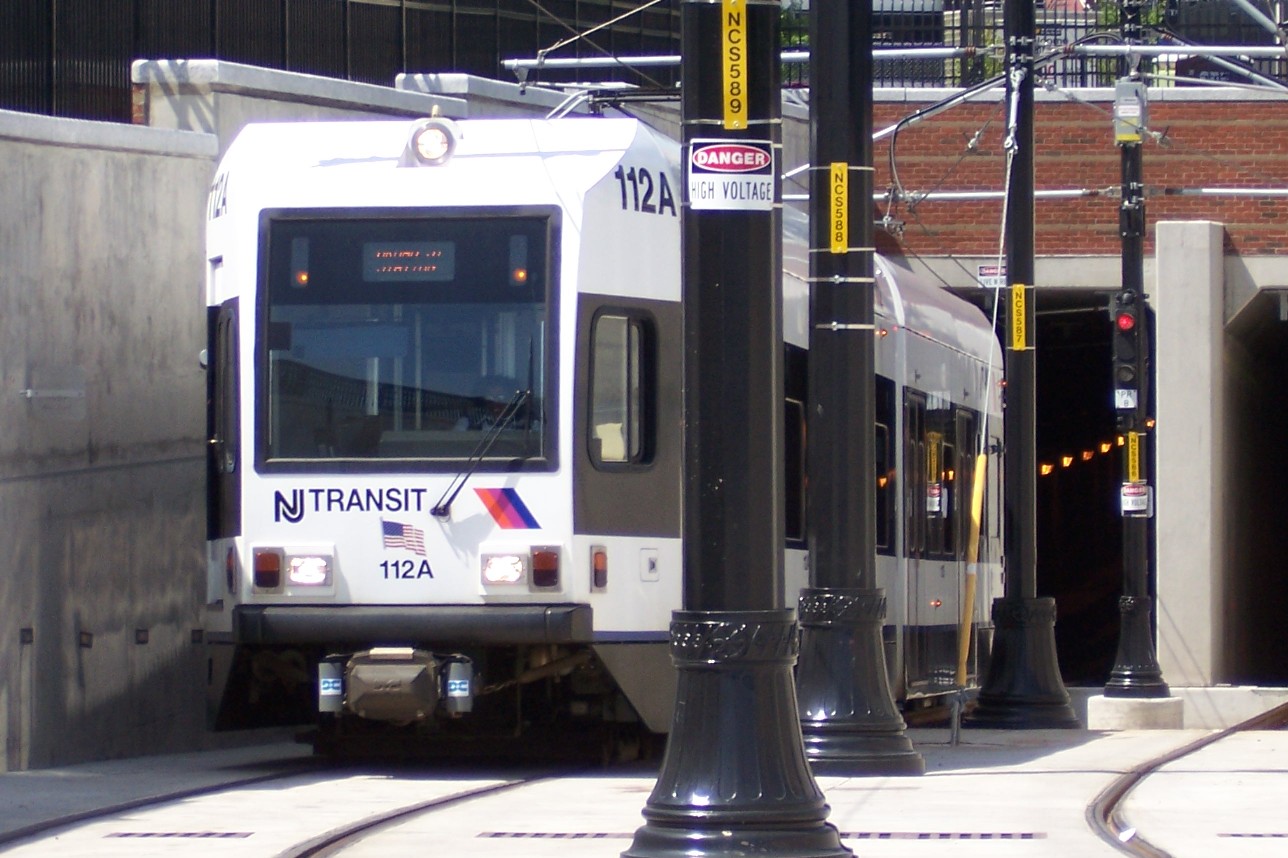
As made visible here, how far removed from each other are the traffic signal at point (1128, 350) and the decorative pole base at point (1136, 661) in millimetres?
1962

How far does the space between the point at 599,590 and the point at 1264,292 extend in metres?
15.8

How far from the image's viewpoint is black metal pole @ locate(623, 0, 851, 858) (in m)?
7.62

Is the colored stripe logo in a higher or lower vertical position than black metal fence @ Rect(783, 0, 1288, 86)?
lower

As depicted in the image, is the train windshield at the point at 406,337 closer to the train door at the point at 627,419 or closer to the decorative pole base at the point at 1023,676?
the train door at the point at 627,419

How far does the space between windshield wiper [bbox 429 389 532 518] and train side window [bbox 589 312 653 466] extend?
39 centimetres

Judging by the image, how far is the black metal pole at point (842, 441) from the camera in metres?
12.3

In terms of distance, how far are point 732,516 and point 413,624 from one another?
14.9 ft

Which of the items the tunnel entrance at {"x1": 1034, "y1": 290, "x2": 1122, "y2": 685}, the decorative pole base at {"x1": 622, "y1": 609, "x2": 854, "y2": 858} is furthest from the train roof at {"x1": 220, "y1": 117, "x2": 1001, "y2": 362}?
the tunnel entrance at {"x1": 1034, "y1": 290, "x2": 1122, "y2": 685}

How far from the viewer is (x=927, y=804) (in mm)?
10797

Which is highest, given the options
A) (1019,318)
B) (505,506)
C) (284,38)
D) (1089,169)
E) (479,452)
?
(284,38)

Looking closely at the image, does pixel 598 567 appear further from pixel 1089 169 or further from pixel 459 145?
pixel 1089 169

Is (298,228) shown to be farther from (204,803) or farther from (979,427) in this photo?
(979,427)

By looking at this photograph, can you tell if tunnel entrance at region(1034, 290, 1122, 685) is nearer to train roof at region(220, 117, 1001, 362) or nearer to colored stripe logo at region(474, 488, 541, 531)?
train roof at region(220, 117, 1001, 362)

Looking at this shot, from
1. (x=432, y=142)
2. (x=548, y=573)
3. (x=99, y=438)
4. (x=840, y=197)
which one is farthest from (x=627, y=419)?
(x=99, y=438)
